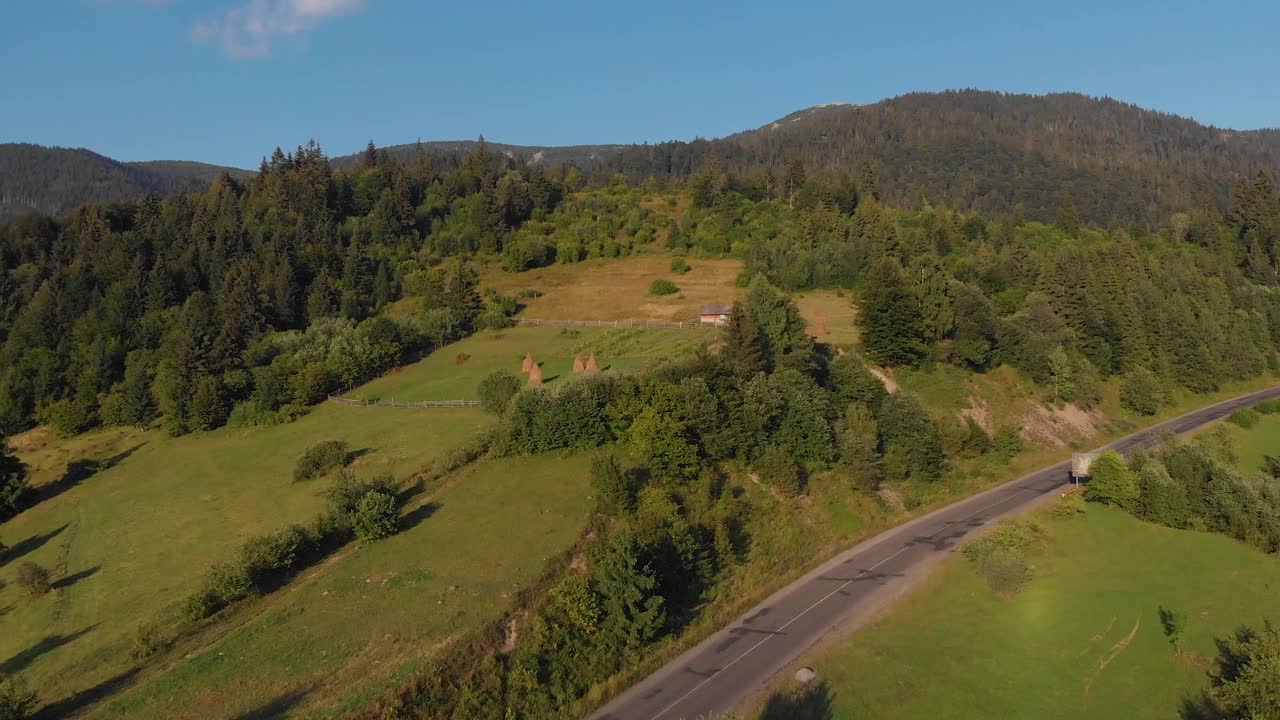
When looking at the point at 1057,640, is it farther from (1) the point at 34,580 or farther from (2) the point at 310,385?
(2) the point at 310,385

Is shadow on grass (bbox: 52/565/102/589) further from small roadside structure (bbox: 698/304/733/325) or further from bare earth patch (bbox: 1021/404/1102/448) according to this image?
bare earth patch (bbox: 1021/404/1102/448)

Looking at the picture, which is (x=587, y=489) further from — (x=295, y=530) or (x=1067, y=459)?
(x=1067, y=459)

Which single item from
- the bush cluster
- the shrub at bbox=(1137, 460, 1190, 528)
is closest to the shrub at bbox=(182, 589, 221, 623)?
the bush cluster

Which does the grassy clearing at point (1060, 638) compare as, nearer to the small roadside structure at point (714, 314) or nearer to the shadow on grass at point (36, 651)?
A: the shadow on grass at point (36, 651)

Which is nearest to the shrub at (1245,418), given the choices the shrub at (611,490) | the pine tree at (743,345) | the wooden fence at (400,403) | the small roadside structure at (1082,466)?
the small roadside structure at (1082,466)

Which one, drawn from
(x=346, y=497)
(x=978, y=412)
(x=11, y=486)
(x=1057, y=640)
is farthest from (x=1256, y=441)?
(x=11, y=486)
